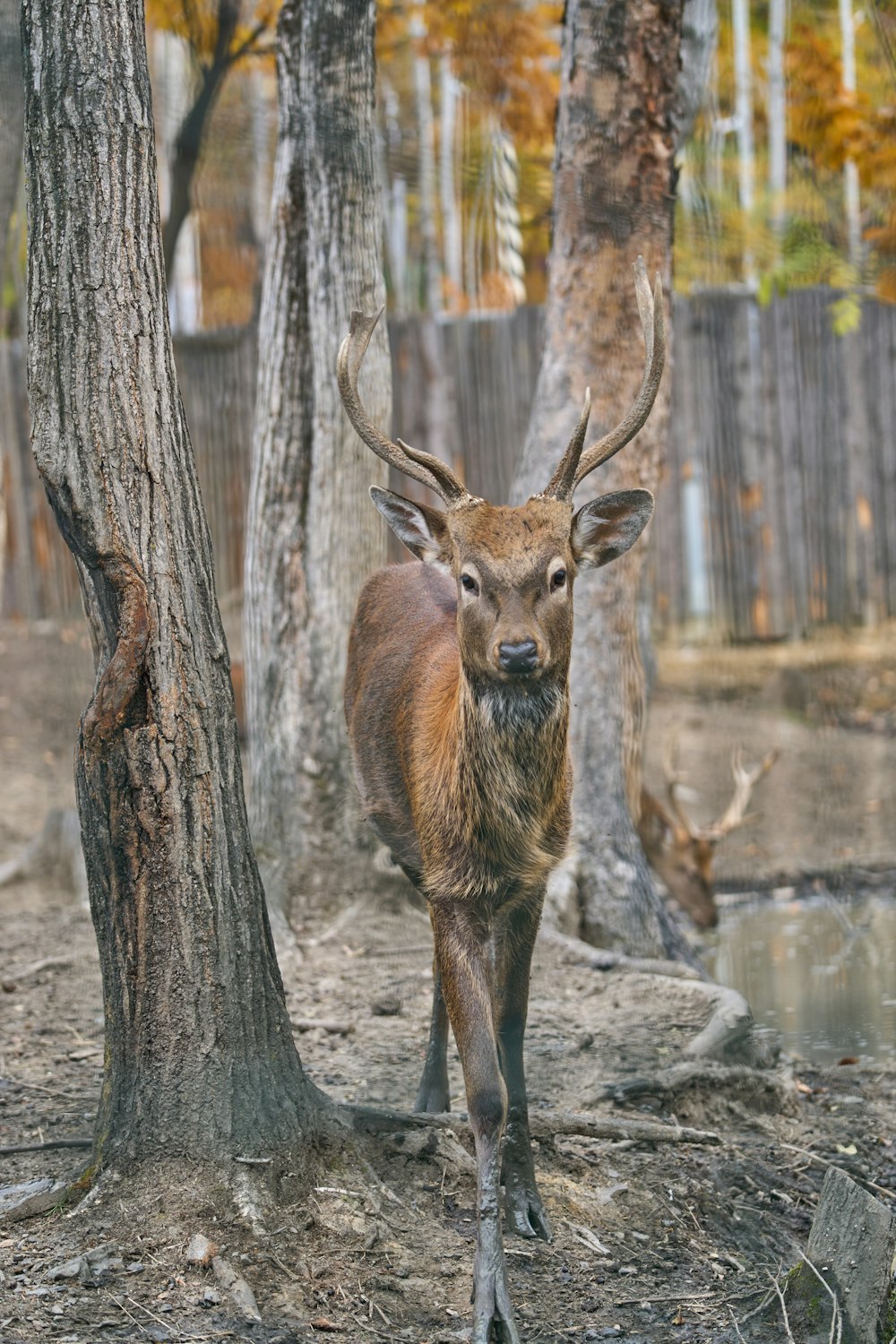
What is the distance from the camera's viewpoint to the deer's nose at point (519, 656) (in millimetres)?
4180

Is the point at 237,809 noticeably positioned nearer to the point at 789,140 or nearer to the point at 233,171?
the point at 233,171

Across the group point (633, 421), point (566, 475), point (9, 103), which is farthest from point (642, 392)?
point (9, 103)

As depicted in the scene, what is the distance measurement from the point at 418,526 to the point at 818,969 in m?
4.28

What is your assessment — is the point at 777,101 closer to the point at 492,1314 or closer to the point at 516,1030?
the point at 516,1030

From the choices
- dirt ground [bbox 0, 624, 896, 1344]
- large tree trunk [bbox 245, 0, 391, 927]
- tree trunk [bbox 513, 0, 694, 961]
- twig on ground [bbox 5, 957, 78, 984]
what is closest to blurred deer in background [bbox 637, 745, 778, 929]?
tree trunk [bbox 513, 0, 694, 961]

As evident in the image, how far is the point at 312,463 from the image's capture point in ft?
23.6

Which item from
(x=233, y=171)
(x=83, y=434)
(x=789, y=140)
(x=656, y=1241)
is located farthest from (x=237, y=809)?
(x=789, y=140)

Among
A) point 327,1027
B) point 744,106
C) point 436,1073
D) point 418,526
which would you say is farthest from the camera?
point 744,106

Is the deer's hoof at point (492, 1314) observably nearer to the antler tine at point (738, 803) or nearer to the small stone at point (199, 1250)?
the small stone at point (199, 1250)

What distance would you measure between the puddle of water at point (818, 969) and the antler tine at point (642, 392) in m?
3.12

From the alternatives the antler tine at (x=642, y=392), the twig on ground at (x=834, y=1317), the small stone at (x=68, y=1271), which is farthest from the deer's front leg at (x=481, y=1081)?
the antler tine at (x=642, y=392)

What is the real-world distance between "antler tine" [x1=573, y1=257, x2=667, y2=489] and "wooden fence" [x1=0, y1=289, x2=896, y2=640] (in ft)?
28.8

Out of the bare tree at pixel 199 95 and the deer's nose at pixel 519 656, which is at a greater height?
the bare tree at pixel 199 95

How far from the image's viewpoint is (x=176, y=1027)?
4.25 metres
